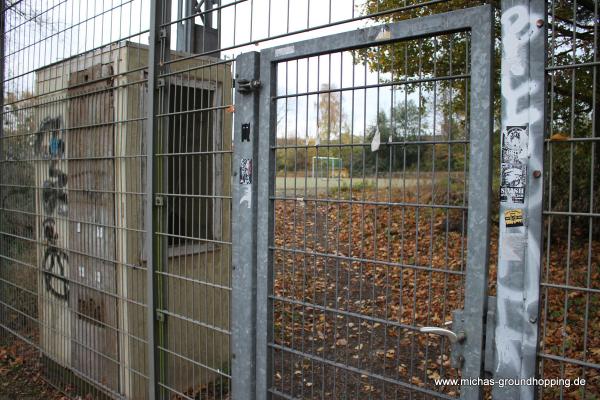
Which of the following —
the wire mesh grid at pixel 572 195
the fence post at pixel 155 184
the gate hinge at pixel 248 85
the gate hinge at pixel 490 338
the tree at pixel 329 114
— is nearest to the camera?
the wire mesh grid at pixel 572 195

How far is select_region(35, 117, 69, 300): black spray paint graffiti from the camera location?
4516 millimetres

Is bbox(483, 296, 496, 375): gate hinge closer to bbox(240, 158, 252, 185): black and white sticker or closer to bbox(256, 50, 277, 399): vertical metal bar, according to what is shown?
bbox(256, 50, 277, 399): vertical metal bar

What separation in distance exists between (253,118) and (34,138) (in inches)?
129

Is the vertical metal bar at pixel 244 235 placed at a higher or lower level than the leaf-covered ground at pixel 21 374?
higher

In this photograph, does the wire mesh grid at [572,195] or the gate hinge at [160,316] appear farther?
the gate hinge at [160,316]

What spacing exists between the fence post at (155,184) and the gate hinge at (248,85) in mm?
873

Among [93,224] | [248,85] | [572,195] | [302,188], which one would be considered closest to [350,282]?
[302,188]

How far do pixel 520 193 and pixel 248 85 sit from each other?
5.05 feet

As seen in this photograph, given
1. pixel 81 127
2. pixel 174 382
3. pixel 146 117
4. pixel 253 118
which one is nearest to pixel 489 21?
pixel 253 118

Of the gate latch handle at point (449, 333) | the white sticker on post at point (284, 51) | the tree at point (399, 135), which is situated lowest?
the gate latch handle at point (449, 333)

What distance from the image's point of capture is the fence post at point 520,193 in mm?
1819

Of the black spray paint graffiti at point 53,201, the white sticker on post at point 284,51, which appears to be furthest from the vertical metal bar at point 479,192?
the black spray paint graffiti at point 53,201

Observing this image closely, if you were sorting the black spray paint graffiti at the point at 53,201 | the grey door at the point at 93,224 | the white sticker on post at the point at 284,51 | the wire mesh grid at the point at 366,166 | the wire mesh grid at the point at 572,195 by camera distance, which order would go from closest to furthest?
the wire mesh grid at the point at 572,195 < the wire mesh grid at the point at 366,166 < the white sticker on post at the point at 284,51 < the grey door at the point at 93,224 < the black spray paint graffiti at the point at 53,201

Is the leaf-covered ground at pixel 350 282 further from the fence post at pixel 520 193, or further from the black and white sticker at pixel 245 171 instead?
the black and white sticker at pixel 245 171
